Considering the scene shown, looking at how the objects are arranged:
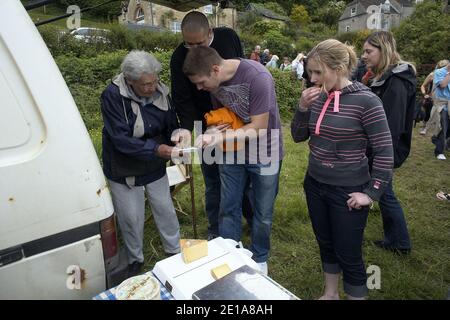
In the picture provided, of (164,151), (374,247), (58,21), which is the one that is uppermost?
(58,21)

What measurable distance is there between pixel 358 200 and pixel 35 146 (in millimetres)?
1609

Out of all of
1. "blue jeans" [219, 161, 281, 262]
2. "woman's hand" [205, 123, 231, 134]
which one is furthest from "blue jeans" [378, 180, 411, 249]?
"woman's hand" [205, 123, 231, 134]

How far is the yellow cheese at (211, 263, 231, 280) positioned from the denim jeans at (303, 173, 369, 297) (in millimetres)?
821

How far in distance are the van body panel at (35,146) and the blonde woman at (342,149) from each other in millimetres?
1296

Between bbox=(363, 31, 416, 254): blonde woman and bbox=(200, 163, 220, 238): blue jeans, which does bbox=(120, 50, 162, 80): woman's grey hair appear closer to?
bbox=(200, 163, 220, 238): blue jeans

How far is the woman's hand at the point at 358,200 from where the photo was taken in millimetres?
1890

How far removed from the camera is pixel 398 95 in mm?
2482

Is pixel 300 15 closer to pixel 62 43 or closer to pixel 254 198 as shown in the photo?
pixel 62 43

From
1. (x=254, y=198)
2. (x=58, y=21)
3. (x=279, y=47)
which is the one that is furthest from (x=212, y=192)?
(x=279, y=47)

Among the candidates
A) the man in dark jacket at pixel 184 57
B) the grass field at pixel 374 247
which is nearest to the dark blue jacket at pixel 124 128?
the man in dark jacket at pixel 184 57

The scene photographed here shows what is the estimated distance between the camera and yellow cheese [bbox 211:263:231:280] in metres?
1.53

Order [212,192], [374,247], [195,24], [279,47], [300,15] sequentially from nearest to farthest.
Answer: [195,24] < [212,192] < [374,247] < [279,47] < [300,15]

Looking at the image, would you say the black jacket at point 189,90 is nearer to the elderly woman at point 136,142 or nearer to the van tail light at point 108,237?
the elderly woman at point 136,142
